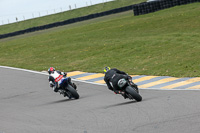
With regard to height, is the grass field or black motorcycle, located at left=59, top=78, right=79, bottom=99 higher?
black motorcycle, located at left=59, top=78, right=79, bottom=99

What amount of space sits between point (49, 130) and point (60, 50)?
20567 mm

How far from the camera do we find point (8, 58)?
97.7ft

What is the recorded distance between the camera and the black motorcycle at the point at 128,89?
1202 centimetres

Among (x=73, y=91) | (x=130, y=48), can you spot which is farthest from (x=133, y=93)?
(x=130, y=48)

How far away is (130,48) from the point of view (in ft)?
84.4

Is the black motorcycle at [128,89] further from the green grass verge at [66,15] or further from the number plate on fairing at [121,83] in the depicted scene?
the green grass verge at [66,15]

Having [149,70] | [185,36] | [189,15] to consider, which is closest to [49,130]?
[149,70]

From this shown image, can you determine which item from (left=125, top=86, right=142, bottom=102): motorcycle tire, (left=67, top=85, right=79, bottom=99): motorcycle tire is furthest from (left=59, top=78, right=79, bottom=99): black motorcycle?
(left=125, top=86, right=142, bottom=102): motorcycle tire

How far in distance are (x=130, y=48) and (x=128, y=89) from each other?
13761 millimetres

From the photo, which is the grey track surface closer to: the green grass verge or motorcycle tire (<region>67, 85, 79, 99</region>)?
motorcycle tire (<region>67, 85, 79, 99</region>)

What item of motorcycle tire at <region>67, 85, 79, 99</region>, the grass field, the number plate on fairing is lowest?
the grass field

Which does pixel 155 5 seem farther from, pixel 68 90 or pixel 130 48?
pixel 68 90

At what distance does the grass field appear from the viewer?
2041 cm

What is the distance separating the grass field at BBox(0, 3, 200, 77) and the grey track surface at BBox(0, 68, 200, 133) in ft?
15.5
